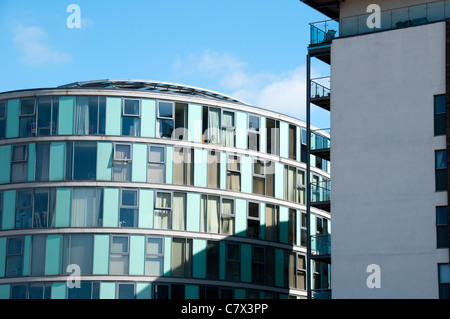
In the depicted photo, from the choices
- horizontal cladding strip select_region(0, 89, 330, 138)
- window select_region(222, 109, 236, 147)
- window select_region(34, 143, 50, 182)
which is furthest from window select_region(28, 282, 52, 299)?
window select_region(222, 109, 236, 147)

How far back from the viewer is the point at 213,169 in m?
54.3

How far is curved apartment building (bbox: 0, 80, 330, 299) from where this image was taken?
2026 inches

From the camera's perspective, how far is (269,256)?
5603 centimetres

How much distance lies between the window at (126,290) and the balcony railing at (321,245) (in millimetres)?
10876

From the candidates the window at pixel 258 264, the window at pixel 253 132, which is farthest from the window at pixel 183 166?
the window at pixel 258 264

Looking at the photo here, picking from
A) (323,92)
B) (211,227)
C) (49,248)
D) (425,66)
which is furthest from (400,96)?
(49,248)

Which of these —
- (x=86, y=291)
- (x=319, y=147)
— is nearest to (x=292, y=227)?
(x=319, y=147)

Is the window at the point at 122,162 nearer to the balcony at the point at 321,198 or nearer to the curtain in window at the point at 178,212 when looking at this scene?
the curtain in window at the point at 178,212

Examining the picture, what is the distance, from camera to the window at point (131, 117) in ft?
173

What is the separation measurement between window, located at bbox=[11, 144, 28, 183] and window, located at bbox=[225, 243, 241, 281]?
11758 millimetres

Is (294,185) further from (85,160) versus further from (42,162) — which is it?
(42,162)

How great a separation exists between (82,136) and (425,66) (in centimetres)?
1933

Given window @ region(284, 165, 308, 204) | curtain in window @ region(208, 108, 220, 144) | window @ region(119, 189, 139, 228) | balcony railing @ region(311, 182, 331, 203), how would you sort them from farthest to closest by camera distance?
window @ region(284, 165, 308, 204), curtain in window @ region(208, 108, 220, 144), window @ region(119, 189, 139, 228), balcony railing @ region(311, 182, 331, 203)

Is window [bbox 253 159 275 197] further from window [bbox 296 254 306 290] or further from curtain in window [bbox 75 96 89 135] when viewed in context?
curtain in window [bbox 75 96 89 135]
